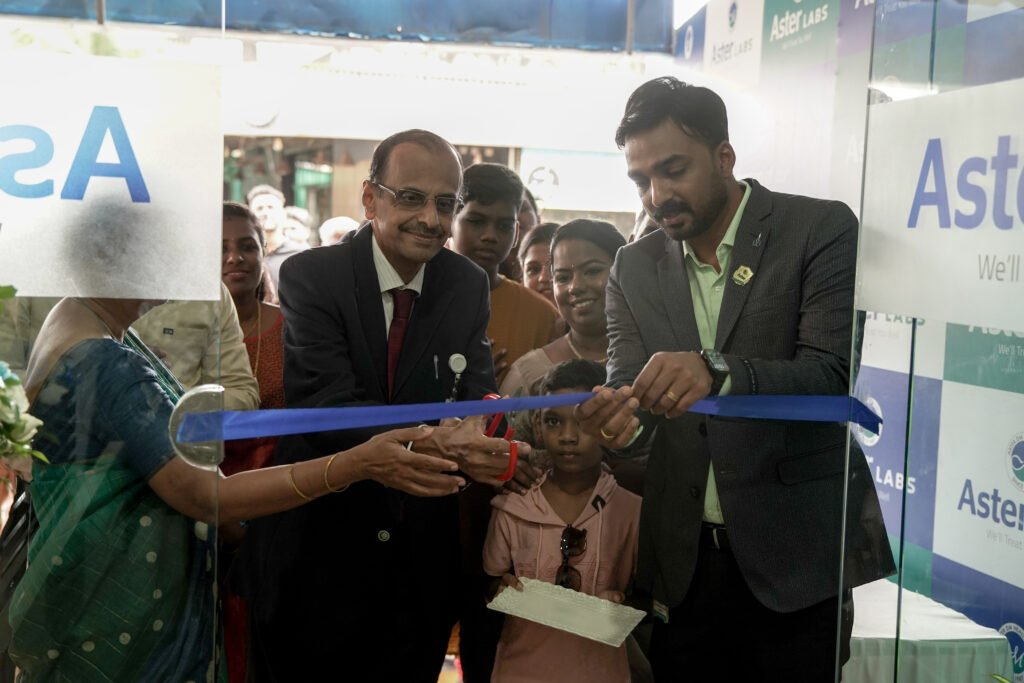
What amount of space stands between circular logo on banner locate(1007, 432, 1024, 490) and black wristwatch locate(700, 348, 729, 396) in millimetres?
655

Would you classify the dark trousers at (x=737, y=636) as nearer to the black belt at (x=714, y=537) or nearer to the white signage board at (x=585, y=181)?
the black belt at (x=714, y=537)

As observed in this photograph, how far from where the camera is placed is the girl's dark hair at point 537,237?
2.71 metres

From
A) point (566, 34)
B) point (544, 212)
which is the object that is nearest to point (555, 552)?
point (544, 212)

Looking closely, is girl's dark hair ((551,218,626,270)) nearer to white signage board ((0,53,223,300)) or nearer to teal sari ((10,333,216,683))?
white signage board ((0,53,223,300))

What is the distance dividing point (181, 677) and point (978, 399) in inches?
68.1

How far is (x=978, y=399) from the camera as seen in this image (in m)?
2.14

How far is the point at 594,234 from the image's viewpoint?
272 centimetres

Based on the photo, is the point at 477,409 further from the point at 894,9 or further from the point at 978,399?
the point at 894,9

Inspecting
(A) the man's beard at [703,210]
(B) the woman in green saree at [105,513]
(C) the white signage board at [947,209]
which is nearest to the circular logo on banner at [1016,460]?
(C) the white signage board at [947,209]

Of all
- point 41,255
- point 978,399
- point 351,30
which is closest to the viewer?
point 41,255

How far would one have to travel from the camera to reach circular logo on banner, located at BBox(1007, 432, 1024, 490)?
2062mm

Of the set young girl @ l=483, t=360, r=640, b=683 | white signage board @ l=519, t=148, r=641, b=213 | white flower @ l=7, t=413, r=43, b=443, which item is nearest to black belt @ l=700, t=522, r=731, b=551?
young girl @ l=483, t=360, r=640, b=683

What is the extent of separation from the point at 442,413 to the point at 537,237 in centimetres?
56

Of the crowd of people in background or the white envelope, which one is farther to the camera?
the white envelope
